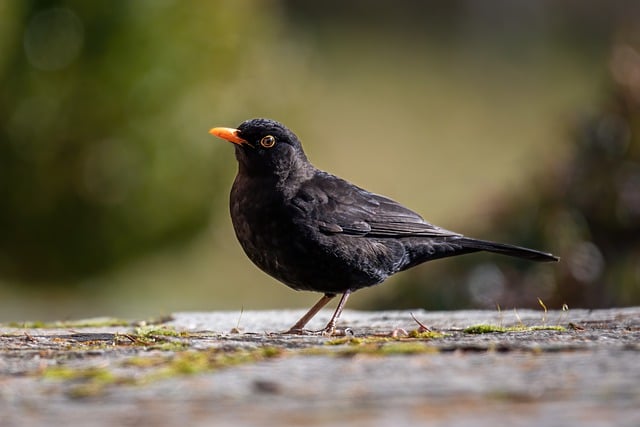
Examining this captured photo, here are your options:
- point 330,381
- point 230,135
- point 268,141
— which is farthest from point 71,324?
point 330,381

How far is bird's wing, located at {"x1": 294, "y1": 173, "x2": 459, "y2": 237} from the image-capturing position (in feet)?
18.1

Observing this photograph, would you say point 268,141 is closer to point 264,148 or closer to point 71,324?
point 264,148

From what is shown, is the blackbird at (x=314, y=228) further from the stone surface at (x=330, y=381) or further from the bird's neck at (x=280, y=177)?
the stone surface at (x=330, y=381)

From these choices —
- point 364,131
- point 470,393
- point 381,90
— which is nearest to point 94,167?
point 470,393

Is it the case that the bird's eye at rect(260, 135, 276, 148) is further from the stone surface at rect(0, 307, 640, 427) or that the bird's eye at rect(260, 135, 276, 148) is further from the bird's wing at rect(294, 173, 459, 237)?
the stone surface at rect(0, 307, 640, 427)

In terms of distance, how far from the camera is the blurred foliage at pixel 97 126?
1218 centimetres

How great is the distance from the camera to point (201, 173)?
42.3ft

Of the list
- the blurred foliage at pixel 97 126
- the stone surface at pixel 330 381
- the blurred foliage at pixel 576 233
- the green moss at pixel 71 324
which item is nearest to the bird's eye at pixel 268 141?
the green moss at pixel 71 324

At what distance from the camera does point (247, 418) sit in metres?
2.36

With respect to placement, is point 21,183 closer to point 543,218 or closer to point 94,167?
point 94,167

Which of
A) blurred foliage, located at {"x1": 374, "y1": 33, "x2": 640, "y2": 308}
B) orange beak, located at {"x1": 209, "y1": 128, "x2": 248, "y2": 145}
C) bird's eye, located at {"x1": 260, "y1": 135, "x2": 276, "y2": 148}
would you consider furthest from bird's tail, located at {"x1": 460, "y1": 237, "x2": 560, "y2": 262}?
blurred foliage, located at {"x1": 374, "y1": 33, "x2": 640, "y2": 308}

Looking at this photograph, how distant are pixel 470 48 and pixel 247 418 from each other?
26.2 meters

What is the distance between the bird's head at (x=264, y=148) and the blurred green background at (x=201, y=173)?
2.65 meters

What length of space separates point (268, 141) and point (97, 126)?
22.1 feet
